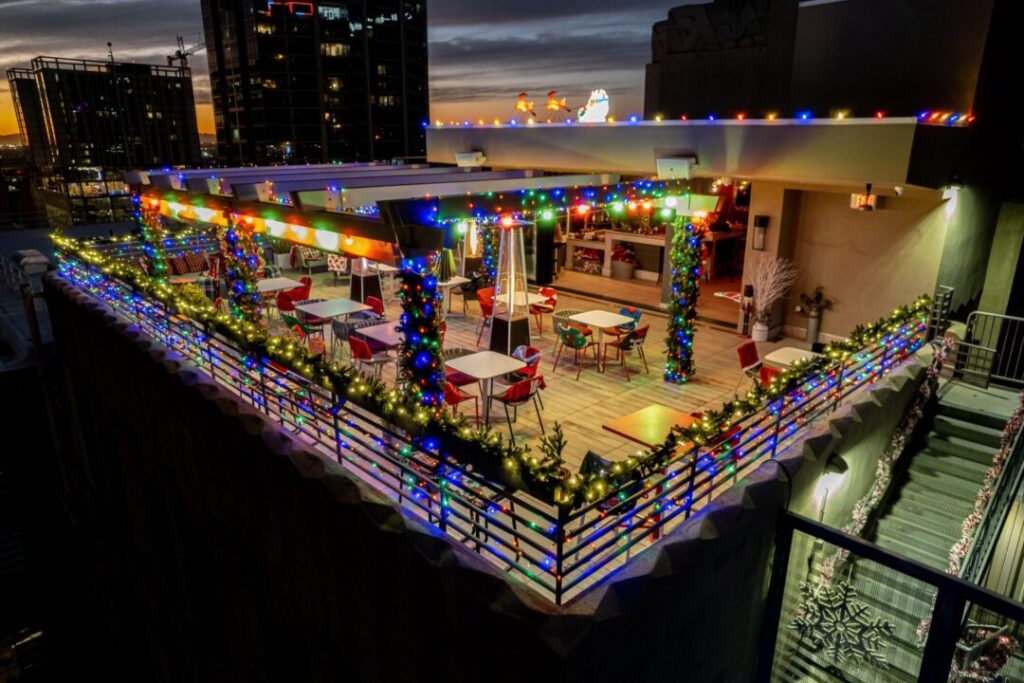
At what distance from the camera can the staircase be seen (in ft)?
16.6

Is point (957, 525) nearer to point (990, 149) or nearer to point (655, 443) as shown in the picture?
point (655, 443)

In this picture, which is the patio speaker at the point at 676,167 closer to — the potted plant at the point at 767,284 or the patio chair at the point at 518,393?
the potted plant at the point at 767,284

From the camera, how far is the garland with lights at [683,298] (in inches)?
363

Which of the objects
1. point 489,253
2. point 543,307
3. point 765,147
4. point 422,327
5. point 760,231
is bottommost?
point 543,307

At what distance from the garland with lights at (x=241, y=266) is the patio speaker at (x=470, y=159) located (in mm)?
5109

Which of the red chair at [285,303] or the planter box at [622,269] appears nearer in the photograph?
the red chair at [285,303]

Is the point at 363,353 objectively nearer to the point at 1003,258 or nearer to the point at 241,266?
the point at 241,266

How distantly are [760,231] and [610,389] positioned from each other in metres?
4.54

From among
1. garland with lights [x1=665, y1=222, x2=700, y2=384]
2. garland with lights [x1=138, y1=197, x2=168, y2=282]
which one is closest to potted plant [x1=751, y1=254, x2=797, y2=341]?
garland with lights [x1=665, y1=222, x2=700, y2=384]

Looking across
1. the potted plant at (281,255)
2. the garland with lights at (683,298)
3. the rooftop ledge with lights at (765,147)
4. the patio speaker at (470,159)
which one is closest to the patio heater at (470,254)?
the patio speaker at (470,159)

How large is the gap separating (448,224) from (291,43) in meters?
57.1

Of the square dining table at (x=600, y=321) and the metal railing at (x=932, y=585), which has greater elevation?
the square dining table at (x=600, y=321)

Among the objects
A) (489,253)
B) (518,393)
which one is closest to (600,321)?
(518,393)

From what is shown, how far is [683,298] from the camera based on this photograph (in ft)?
30.5
